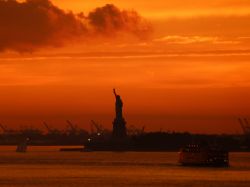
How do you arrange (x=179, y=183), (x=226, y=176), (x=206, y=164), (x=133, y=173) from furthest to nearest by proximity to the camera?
(x=206, y=164)
(x=133, y=173)
(x=226, y=176)
(x=179, y=183)

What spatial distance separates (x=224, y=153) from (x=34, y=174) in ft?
138

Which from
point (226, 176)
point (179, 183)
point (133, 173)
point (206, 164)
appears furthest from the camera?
point (206, 164)

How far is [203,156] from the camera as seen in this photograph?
159 m

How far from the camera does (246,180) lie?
114375 mm

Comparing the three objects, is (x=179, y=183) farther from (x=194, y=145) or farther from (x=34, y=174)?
(x=194, y=145)

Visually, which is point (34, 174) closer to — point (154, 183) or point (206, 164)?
point (154, 183)

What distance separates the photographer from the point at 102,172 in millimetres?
135750

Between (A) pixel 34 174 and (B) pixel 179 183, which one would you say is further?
(A) pixel 34 174

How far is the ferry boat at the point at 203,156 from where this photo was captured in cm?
15838

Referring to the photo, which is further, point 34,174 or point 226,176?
point 34,174

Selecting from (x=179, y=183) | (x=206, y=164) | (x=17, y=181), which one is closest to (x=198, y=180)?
(x=179, y=183)

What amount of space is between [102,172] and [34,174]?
10.5 m

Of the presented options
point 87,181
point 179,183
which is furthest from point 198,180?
point 87,181

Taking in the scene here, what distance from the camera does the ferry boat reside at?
15838cm
